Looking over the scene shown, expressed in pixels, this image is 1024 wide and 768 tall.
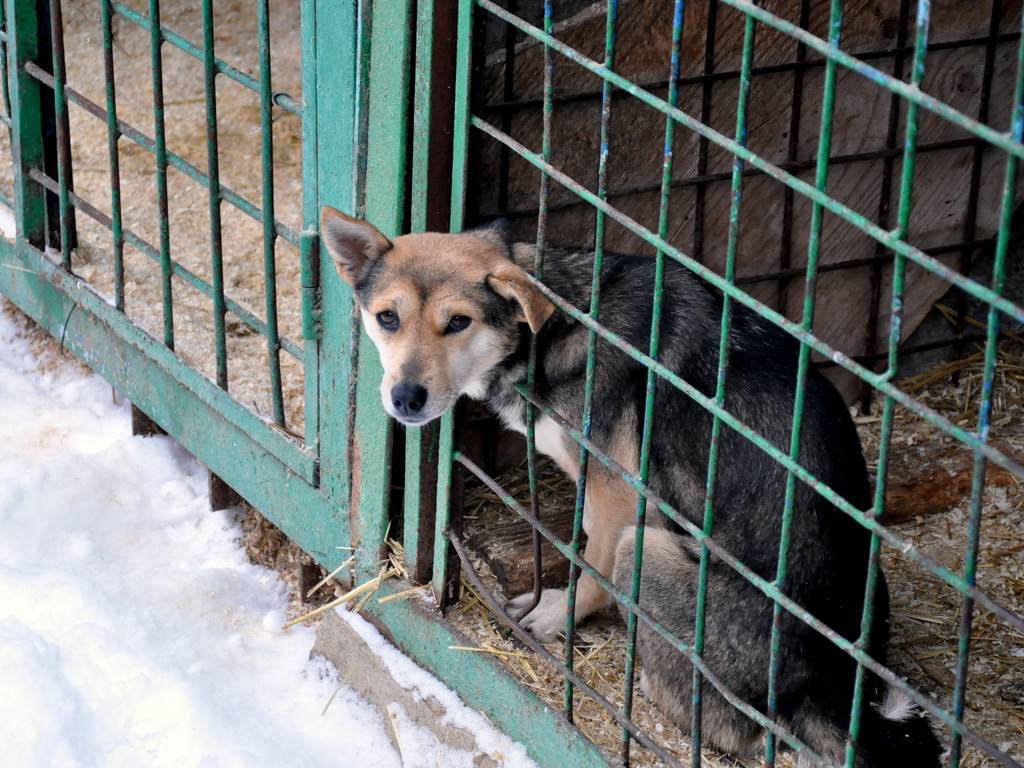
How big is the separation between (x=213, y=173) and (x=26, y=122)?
1633 millimetres

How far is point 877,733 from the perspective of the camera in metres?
2.83

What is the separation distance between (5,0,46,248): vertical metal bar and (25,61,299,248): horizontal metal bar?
7cm

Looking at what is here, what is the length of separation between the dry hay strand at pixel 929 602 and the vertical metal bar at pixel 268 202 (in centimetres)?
85

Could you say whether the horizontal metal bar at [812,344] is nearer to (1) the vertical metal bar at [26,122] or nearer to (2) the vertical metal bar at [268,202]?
(2) the vertical metal bar at [268,202]

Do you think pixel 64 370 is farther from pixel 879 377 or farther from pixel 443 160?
pixel 879 377

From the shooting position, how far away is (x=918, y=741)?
284 cm

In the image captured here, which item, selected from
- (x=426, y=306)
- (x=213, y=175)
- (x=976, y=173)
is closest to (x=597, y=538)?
(x=426, y=306)

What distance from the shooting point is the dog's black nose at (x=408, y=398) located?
315cm

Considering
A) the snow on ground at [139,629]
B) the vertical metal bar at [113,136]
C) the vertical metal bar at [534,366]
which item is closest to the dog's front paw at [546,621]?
the vertical metal bar at [534,366]

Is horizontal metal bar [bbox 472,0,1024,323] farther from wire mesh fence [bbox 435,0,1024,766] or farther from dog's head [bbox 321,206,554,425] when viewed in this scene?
dog's head [bbox 321,206,554,425]

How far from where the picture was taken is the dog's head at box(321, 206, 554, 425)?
318cm

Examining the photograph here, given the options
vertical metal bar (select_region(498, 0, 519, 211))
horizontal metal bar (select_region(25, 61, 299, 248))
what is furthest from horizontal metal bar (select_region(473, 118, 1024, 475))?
horizontal metal bar (select_region(25, 61, 299, 248))

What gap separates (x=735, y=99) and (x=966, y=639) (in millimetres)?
2640

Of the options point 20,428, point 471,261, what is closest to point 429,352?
point 471,261
